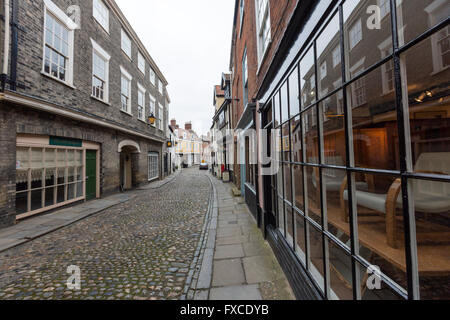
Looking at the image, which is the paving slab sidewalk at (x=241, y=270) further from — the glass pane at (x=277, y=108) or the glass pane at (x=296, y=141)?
the glass pane at (x=277, y=108)

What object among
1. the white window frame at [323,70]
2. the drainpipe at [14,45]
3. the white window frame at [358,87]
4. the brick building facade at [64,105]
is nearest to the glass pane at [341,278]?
the white window frame at [358,87]

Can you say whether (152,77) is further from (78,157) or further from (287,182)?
(287,182)

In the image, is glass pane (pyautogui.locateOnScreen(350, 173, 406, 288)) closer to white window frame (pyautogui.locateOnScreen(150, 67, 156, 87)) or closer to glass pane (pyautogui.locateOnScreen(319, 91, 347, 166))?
glass pane (pyautogui.locateOnScreen(319, 91, 347, 166))

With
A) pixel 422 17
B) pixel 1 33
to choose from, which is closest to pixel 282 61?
pixel 422 17

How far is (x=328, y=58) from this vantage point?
5.35 ft

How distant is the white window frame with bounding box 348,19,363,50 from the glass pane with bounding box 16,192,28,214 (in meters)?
8.17

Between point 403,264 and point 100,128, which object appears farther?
point 100,128

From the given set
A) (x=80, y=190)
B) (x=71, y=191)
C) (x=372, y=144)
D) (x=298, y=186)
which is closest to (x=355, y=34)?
(x=372, y=144)

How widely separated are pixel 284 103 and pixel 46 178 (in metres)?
7.87

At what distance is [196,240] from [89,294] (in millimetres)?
2137

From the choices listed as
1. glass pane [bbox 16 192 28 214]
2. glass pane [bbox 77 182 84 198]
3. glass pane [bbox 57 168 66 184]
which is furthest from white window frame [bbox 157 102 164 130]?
glass pane [bbox 16 192 28 214]

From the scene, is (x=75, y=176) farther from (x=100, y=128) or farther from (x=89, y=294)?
(x=89, y=294)

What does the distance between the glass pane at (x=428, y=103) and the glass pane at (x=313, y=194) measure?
870 millimetres

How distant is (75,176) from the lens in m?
7.66
